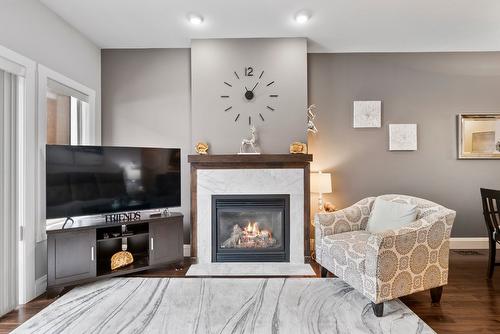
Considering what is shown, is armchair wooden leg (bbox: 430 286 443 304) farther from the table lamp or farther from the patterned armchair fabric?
the table lamp

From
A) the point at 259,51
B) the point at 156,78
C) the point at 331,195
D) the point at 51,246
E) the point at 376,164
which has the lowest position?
the point at 51,246

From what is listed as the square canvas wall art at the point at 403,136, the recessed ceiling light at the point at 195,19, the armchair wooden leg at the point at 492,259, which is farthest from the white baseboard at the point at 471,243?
the recessed ceiling light at the point at 195,19

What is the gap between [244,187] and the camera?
339 centimetres

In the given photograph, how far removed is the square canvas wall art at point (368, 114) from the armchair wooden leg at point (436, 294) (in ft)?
6.94

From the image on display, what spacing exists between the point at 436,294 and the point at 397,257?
0.69 m

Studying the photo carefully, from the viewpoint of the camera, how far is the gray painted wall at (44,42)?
2336mm

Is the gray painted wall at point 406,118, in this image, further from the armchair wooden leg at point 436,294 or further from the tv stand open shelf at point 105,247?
the tv stand open shelf at point 105,247

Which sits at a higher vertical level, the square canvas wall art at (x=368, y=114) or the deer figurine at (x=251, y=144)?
the square canvas wall art at (x=368, y=114)

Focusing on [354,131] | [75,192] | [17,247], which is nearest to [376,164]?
[354,131]

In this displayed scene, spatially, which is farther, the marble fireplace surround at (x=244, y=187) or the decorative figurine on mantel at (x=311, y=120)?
the decorative figurine on mantel at (x=311, y=120)

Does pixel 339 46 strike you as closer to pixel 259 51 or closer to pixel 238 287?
pixel 259 51

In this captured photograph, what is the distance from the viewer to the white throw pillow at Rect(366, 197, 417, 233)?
8.27 feet

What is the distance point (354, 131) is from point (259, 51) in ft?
5.35

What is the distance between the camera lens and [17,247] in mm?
2430
